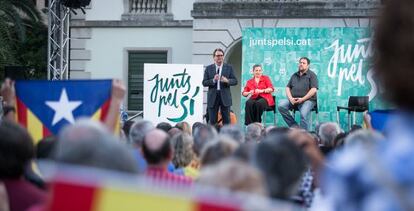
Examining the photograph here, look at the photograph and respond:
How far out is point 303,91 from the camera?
1695 centimetres

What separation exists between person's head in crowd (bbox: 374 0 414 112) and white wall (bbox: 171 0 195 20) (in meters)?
22.1

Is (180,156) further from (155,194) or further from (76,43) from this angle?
(76,43)

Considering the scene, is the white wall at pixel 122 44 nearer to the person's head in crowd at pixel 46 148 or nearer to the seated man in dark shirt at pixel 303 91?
the seated man in dark shirt at pixel 303 91

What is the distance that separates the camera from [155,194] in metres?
2.16

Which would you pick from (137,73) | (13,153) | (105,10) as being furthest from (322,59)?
(13,153)

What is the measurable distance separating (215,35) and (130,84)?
10.3ft

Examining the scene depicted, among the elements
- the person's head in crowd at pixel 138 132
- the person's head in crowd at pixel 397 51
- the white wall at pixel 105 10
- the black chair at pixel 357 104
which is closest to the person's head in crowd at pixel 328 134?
the person's head in crowd at pixel 138 132

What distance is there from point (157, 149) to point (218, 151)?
57 cm

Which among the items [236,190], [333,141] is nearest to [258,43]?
[333,141]

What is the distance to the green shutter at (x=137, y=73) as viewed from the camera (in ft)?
80.4

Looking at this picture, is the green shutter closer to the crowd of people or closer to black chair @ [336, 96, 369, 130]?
black chair @ [336, 96, 369, 130]

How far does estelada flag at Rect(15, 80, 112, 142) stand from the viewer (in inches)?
275

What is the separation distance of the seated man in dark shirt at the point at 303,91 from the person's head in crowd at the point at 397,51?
14589 millimetres

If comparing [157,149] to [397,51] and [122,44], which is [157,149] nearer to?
[397,51]
